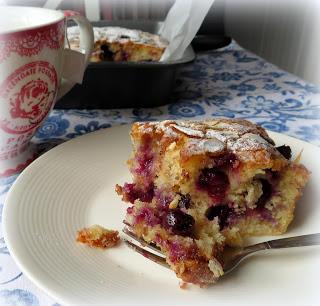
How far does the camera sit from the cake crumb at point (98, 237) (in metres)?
0.88

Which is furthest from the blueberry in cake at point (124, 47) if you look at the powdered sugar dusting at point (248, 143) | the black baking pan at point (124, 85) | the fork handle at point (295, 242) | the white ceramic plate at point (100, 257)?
the fork handle at point (295, 242)

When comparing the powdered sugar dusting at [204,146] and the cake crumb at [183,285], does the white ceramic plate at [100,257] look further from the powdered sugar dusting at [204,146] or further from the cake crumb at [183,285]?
the powdered sugar dusting at [204,146]

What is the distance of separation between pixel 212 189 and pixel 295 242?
0.21m

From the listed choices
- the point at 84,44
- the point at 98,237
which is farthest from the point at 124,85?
the point at 98,237

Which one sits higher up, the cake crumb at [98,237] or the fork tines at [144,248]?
the cake crumb at [98,237]

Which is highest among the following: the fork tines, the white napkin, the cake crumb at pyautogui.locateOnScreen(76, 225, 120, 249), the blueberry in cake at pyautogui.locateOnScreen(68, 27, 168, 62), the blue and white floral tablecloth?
the white napkin

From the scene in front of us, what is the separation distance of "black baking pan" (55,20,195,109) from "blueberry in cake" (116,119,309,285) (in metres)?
0.50

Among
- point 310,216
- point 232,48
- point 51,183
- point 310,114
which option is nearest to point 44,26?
point 51,183

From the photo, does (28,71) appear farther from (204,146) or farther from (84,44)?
(204,146)

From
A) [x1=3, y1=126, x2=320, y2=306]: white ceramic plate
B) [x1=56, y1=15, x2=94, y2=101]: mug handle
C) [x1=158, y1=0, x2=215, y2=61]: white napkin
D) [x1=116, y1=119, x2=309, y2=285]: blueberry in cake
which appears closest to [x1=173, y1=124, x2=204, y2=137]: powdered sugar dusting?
[x1=116, y1=119, x2=309, y2=285]: blueberry in cake

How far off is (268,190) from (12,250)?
0.59 metres

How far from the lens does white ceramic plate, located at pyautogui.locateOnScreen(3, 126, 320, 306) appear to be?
75cm

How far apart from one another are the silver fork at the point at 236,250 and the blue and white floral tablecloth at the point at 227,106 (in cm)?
41

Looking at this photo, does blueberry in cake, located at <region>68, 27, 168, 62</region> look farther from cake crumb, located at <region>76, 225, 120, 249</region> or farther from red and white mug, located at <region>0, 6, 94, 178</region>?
cake crumb, located at <region>76, 225, 120, 249</region>
